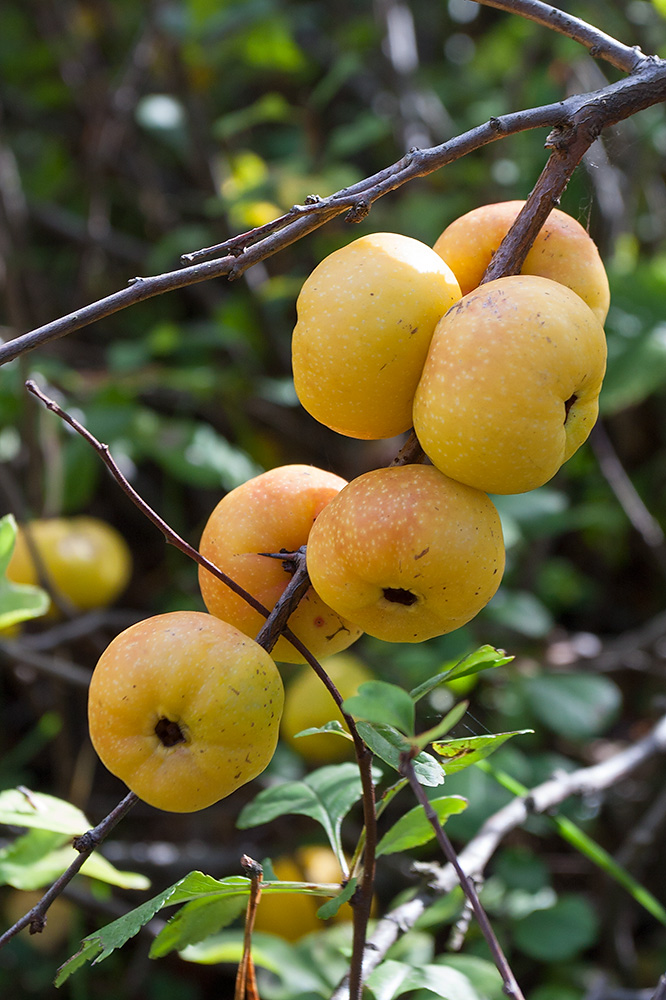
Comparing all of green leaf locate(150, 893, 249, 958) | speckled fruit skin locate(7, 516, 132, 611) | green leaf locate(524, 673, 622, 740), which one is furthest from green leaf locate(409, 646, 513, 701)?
speckled fruit skin locate(7, 516, 132, 611)

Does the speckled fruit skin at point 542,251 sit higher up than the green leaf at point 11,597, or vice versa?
the speckled fruit skin at point 542,251

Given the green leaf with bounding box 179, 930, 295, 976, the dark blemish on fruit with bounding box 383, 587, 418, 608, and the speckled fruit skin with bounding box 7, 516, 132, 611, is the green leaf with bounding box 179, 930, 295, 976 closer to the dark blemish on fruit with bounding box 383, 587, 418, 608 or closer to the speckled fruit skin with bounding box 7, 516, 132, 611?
the dark blemish on fruit with bounding box 383, 587, 418, 608

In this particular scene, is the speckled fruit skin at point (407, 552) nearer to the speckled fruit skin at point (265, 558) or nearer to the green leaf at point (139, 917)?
the speckled fruit skin at point (265, 558)

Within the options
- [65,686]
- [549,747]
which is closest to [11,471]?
[65,686]

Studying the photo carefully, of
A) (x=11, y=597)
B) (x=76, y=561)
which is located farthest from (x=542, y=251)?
(x=76, y=561)

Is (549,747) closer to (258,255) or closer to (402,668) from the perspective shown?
(402,668)

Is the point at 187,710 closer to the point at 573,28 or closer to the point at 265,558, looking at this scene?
the point at 265,558

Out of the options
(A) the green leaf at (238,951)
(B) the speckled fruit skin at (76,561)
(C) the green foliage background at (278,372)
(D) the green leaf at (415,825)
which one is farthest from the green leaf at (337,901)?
(B) the speckled fruit skin at (76,561)
